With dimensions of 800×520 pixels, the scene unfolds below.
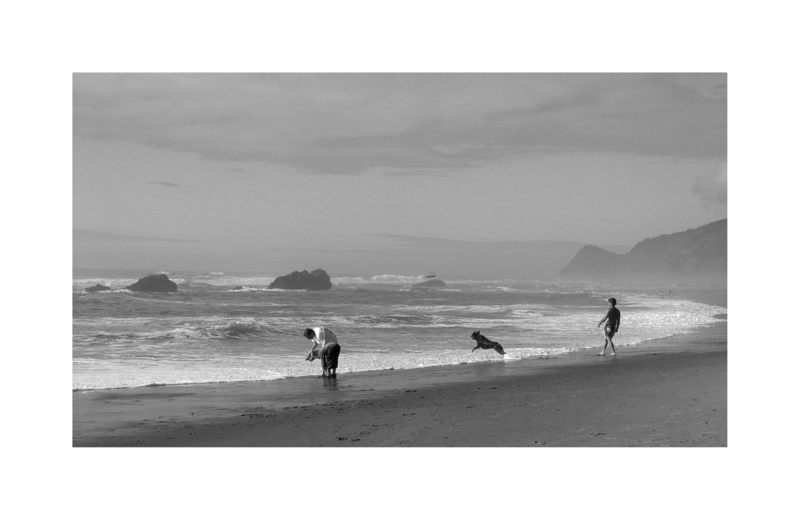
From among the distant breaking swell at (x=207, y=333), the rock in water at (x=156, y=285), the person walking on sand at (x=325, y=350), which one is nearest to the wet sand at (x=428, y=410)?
the person walking on sand at (x=325, y=350)

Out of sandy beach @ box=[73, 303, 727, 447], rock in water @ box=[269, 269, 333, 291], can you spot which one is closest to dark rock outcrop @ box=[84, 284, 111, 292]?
rock in water @ box=[269, 269, 333, 291]

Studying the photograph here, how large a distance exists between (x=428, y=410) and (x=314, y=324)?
12.9 m

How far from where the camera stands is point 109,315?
840 inches

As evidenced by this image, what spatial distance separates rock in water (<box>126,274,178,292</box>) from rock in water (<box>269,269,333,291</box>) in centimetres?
Answer: 395

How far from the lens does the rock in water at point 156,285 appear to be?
25178 mm

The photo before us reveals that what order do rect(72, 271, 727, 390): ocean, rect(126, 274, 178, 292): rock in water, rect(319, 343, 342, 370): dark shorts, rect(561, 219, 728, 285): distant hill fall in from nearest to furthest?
1. rect(319, 343, 342, 370): dark shorts
2. rect(72, 271, 727, 390): ocean
3. rect(561, 219, 728, 285): distant hill
4. rect(126, 274, 178, 292): rock in water

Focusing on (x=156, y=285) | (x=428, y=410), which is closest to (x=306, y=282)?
(x=156, y=285)

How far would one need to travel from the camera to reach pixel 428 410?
27.4ft

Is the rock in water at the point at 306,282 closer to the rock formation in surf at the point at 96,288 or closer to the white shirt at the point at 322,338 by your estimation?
the rock formation in surf at the point at 96,288

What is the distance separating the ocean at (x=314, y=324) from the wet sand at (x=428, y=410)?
1.31 m

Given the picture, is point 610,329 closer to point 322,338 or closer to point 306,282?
point 322,338

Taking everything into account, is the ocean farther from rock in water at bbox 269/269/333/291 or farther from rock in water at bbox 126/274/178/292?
rock in water at bbox 269/269/333/291

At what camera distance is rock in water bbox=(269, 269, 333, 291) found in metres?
28.1

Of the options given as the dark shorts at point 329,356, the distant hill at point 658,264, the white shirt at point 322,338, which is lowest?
the dark shorts at point 329,356
